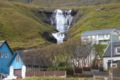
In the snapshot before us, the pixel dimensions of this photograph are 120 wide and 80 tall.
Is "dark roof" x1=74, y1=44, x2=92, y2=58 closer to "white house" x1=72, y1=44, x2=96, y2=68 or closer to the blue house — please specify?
"white house" x1=72, y1=44, x2=96, y2=68

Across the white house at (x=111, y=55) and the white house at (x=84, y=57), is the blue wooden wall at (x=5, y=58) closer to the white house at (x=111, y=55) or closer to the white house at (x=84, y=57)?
the white house at (x=84, y=57)

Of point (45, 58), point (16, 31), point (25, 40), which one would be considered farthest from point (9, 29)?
point (45, 58)

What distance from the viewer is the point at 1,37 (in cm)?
16950

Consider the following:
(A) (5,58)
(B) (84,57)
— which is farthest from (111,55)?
(A) (5,58)

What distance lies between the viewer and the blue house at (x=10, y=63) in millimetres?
84262

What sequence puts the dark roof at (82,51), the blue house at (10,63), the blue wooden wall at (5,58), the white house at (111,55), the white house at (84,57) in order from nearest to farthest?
the blue house at (10,63), the white house at (111,55), the white house at (84,57), the blue wooden wall at (5,58), the dark roof at (82,51)

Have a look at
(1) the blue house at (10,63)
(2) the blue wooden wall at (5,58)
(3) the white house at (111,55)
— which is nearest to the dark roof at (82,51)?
(3) the white house at (111,55)

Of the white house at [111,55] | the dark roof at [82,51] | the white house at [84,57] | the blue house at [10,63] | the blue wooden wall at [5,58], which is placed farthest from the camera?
the dark roof at [82,51]

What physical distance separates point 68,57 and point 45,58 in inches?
183

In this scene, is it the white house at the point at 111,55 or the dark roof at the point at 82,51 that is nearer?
the white house at the point at 111,55

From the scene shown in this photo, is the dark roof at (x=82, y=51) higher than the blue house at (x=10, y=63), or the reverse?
the dark roof at (x=82, y=51)

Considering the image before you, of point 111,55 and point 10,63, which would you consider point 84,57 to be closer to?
point 111,55

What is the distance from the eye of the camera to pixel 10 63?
88.8 meters

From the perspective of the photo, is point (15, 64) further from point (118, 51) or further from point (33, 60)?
point (118, 51)
